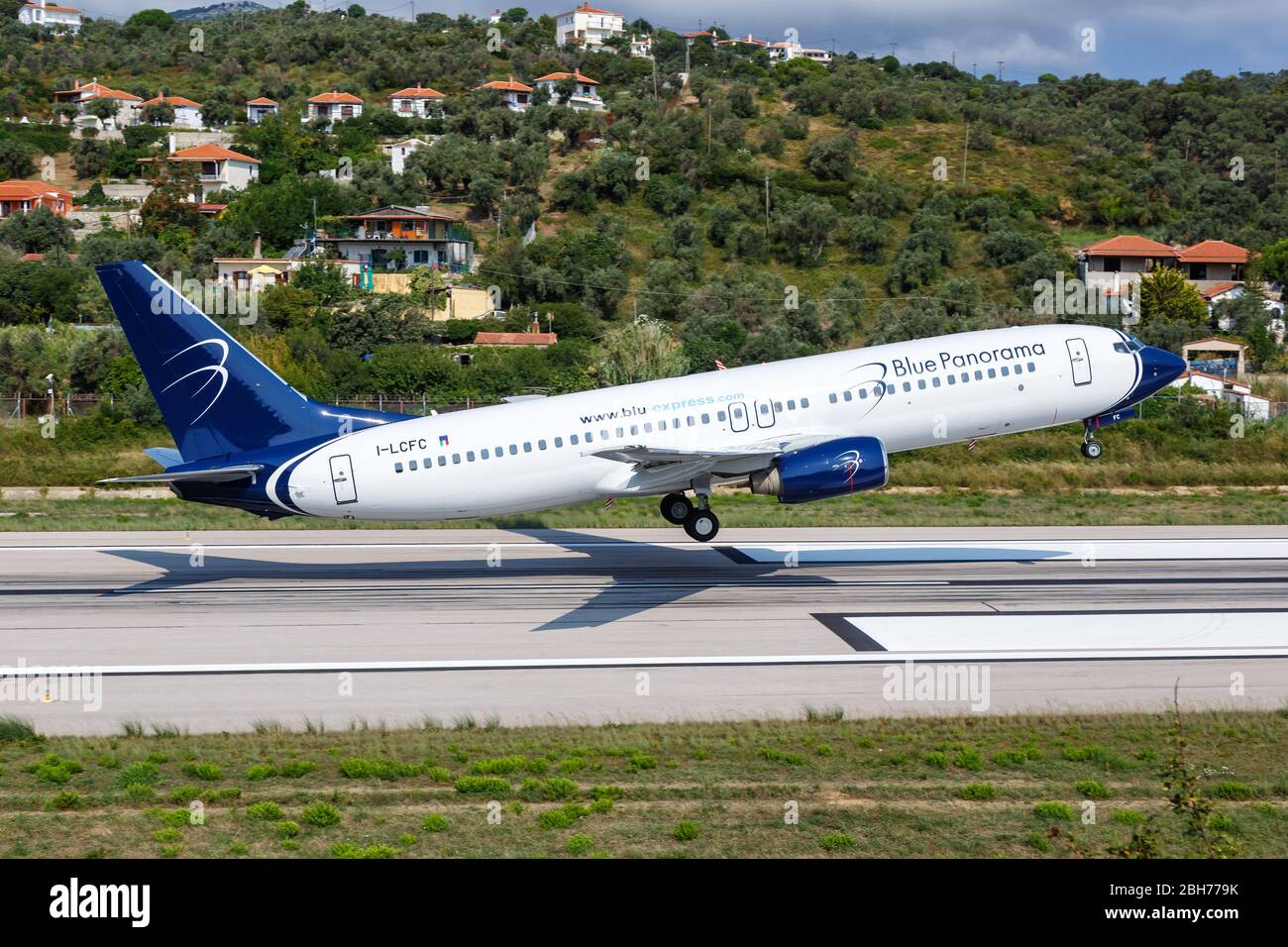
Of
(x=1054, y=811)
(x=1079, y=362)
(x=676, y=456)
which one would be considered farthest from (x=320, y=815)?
(x=1079, y=362)

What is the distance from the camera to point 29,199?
6127 inches

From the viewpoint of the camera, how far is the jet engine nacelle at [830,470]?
3397 cm

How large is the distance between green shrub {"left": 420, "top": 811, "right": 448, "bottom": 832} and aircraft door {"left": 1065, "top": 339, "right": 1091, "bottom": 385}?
25.9 meters

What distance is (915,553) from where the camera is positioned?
4184 centimetres

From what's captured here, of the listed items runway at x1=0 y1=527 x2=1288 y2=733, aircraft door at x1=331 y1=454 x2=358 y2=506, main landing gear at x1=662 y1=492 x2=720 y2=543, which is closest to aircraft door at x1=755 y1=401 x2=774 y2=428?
main landing gear at x1=662 y1=492 x2=720 y2=543

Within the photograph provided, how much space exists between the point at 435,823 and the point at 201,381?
21.1 m

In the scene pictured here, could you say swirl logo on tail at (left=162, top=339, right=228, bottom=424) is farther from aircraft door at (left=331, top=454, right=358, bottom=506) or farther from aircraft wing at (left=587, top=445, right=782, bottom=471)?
aircraft wing at (left=587, top=445, right=782, bottom=471)

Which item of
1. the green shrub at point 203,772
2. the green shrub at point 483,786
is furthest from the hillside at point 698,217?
the green shrub at point 483,786

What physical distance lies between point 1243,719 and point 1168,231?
138727mm

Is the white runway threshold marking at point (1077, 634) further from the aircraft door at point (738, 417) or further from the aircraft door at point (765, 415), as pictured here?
the aircraft door at point (738, 417)

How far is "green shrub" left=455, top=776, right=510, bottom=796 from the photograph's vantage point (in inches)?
757

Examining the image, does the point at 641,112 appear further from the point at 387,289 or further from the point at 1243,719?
the point at 1243,719

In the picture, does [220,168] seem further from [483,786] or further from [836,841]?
[836,841]

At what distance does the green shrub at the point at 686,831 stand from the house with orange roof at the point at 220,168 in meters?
164
